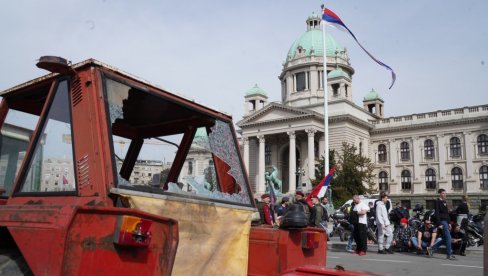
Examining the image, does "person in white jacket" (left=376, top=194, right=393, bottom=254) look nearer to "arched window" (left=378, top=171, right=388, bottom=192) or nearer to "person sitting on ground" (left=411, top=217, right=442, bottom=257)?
"person sitting on ground" (left=411, top=217, right=442, bottom=257)

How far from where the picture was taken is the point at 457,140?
54.4 meters

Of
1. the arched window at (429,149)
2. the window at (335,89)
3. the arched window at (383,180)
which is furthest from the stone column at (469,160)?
the window at (335,89)

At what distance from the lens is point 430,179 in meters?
56.0

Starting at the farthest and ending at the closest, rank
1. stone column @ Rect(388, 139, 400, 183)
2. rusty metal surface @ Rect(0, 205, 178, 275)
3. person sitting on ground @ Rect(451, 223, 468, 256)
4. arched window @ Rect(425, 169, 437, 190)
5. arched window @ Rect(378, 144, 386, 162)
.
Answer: arched window @ Rect(378, 144, 386, 162), stone column @ Rect(388, 139, 400, 183), arched window @ Rect(425, 169, 437, 190), person sitting on ground @ Rect(451, 223, 468, 256), rusty metal surface @ Rect(0, 205, 178, 275)

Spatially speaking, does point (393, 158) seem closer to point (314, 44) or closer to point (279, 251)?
point (314, 44)

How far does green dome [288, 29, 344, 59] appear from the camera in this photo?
6619cm

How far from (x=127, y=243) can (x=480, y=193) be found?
57.3 meters

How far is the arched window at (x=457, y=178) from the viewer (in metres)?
53.8

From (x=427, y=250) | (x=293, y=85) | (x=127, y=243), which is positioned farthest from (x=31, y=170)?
(x=293, y=85)

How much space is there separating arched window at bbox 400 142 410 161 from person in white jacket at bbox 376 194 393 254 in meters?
48.1

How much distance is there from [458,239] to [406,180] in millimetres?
48140

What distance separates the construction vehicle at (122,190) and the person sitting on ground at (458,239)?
10.6m

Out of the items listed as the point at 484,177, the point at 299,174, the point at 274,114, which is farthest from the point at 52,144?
the point at 484,177

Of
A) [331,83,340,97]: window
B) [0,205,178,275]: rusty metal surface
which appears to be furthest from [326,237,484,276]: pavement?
[331,83,340,97]: window
